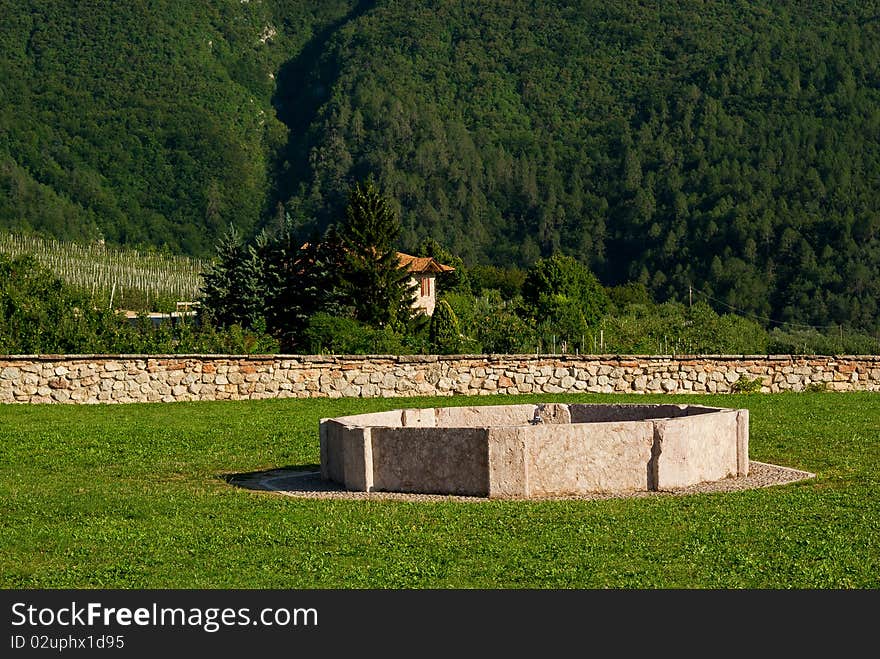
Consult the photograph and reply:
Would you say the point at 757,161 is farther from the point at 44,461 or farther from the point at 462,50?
the point at 44,461

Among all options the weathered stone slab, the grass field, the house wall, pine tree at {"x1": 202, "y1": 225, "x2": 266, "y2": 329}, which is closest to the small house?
the house wall

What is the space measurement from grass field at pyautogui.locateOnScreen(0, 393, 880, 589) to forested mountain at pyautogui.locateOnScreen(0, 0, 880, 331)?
3013 inches

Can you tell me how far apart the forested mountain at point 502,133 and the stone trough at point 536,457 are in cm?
7637

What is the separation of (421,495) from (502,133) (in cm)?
11410

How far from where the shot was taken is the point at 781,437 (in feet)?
57.8

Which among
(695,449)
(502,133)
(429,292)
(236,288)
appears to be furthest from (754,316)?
(695,449)

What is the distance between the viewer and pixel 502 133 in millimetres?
124688

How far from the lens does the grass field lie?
8.60m

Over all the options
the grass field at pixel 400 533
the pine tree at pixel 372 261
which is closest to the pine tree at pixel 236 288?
the pine tree at pixel 372 261

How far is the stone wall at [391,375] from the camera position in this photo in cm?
2475

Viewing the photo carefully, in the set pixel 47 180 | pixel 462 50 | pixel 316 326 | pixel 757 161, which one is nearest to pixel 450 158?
pixel 462 50

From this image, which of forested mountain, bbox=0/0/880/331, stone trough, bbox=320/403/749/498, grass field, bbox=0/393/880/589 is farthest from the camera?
forested mountain, bbox=0/0/880/331

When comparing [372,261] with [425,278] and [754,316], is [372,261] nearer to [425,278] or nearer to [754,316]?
[425,278]

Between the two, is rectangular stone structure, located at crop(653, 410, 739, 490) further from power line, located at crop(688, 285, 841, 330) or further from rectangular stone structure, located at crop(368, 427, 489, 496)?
power line, located at crop(688, 285, 841, 330)
